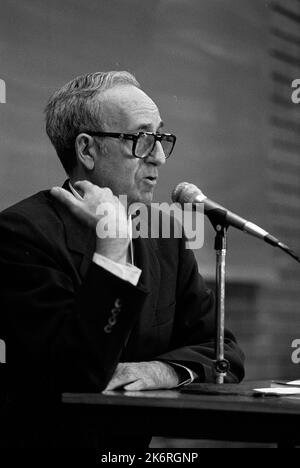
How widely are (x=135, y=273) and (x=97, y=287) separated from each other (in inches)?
4.1

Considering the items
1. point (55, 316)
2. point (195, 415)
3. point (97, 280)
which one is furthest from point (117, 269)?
point (195, 415)

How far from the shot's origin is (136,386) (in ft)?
6.53

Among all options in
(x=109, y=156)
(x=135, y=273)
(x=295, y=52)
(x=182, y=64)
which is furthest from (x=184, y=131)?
(x=135, y=273)

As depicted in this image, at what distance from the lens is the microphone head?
82.0 inches

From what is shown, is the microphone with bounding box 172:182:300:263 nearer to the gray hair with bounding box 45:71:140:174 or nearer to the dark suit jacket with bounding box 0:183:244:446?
the dark suit jacket with bounding box 0:183:244:446

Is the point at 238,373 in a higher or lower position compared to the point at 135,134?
lower

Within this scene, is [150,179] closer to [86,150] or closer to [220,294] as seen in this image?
[86,150]

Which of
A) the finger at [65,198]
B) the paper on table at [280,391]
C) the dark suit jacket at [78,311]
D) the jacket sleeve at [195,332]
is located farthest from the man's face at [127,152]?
the paper on table at [280,391]

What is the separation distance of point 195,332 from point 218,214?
1.76 feet

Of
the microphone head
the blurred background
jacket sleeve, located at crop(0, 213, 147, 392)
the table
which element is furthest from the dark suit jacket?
the blurred background

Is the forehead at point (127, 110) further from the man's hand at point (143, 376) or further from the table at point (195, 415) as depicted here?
the table at point (195, 415)

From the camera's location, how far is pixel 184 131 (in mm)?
3848

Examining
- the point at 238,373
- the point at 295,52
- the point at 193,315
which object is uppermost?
the point at 295,52

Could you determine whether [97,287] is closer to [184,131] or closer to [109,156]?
[109,156]
